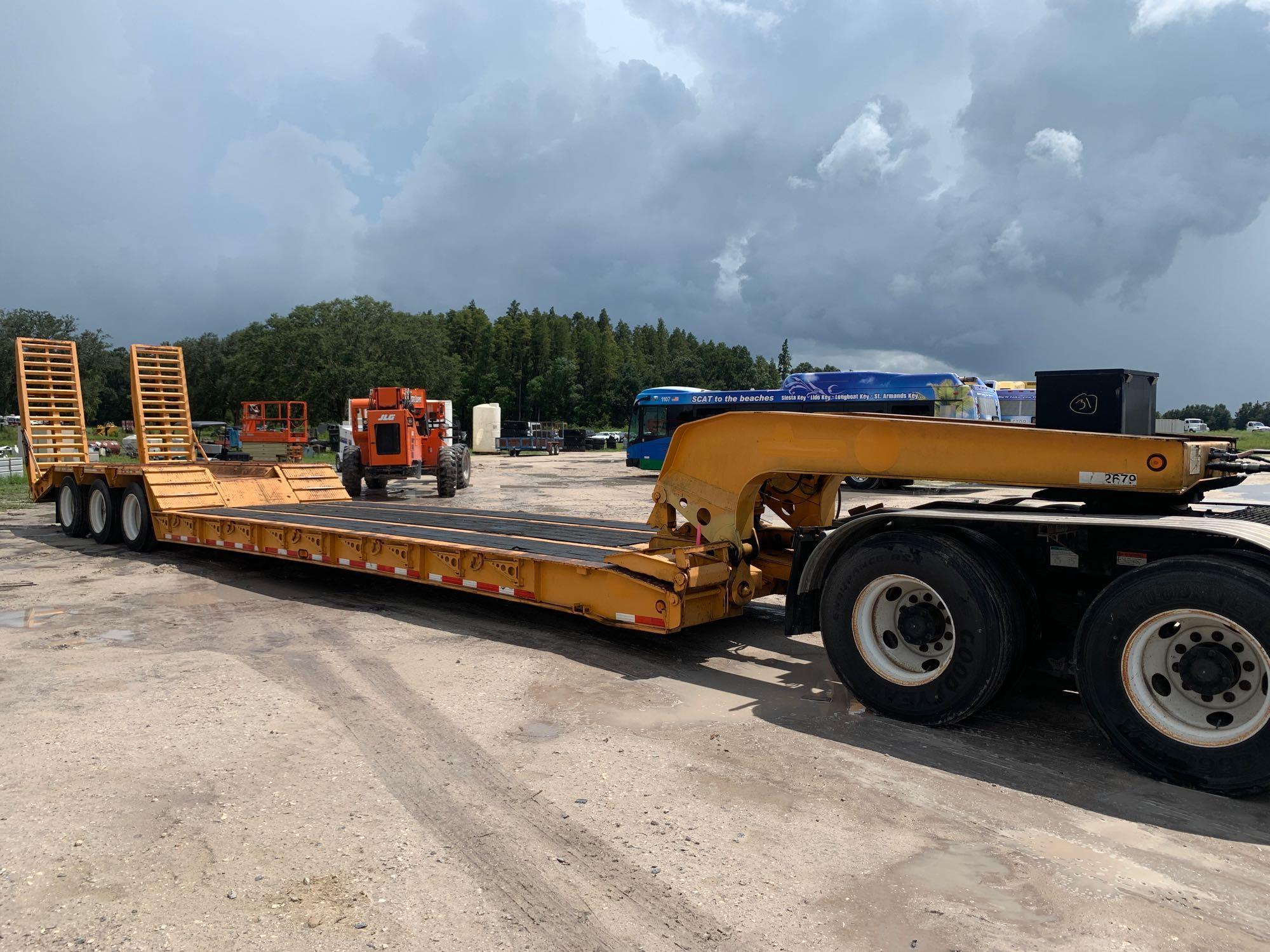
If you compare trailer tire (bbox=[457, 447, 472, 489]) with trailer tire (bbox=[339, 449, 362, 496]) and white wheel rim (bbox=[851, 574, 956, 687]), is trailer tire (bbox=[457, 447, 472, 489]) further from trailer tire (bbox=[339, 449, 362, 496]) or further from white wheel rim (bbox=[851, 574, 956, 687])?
white wheel rim (bbox=[851, 574, 956, 687])

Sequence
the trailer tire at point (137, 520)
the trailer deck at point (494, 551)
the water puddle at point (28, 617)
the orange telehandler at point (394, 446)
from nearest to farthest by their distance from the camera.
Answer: the trailer deck at point (494, 551), the water puddle at point (28, 617), the trailer tire at point (137, 520), the orange telehandler at point (394, 446)

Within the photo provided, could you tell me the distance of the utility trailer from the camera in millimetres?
4434

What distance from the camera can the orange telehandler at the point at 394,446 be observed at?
67.2 ft

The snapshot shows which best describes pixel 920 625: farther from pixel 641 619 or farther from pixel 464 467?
pixel 464 467

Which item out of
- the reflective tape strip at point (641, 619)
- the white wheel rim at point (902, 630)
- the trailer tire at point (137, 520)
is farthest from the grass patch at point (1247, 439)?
the trailer tire at point (137, 520)

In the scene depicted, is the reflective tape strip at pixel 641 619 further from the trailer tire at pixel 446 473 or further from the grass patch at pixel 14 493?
the grass patch at pixel 14 493

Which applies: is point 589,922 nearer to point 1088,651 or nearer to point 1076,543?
point 1088,651

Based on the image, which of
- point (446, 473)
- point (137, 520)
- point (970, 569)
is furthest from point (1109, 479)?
point (446, 473)

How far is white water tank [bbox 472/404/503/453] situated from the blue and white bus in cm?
2545

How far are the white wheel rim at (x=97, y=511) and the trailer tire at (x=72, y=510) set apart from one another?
7.2 inches

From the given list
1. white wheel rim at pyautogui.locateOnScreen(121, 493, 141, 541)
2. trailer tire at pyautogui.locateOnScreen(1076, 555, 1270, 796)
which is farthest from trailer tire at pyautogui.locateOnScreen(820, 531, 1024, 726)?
white wheel rim at pyautogui.locateOnScreen(121, 493, 141, 541)

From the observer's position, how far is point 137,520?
41.9ft

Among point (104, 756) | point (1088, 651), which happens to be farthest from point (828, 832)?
point (104, 756)

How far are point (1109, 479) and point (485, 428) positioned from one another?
171 ft
